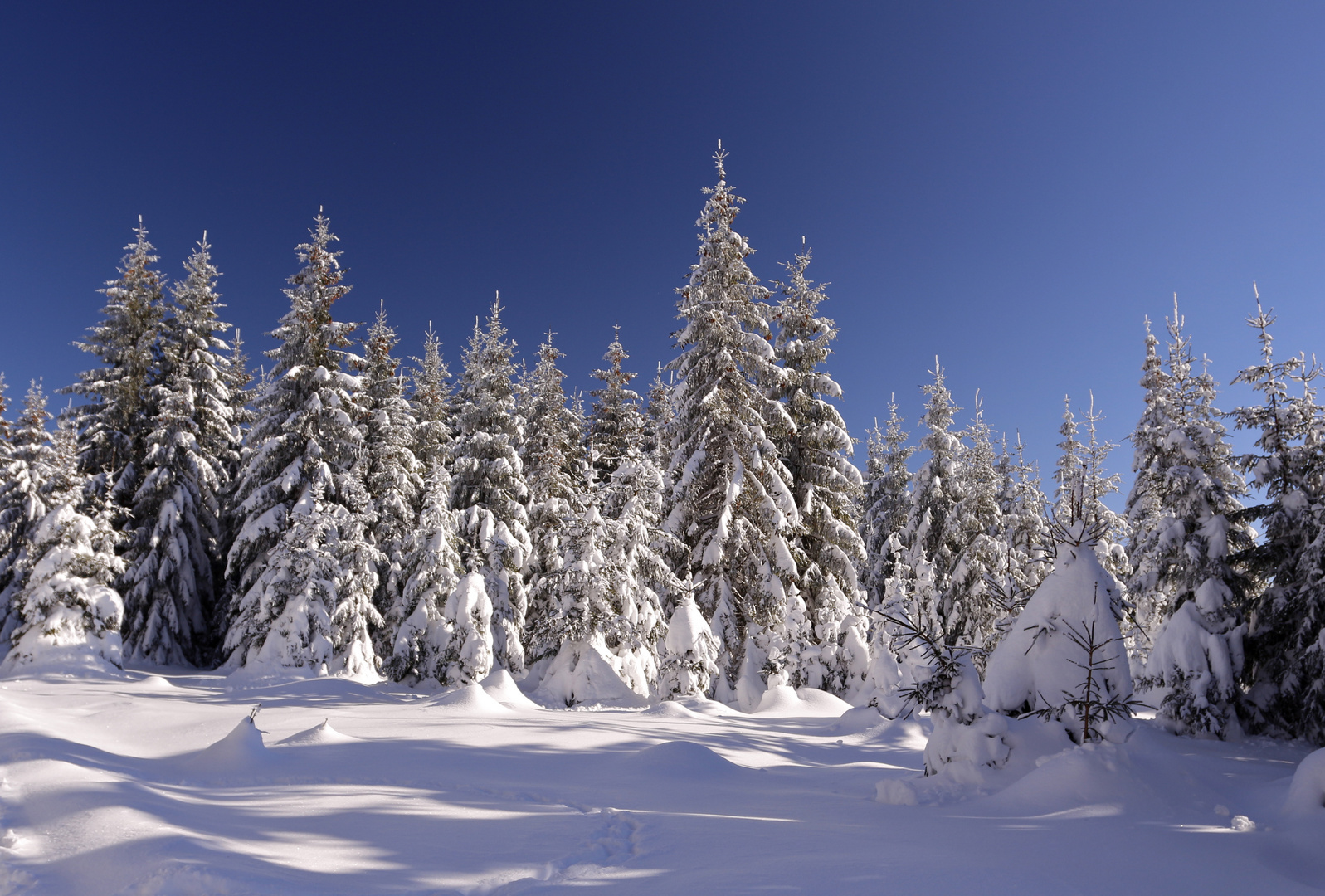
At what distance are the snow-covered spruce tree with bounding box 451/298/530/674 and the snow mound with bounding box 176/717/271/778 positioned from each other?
38.7 ft

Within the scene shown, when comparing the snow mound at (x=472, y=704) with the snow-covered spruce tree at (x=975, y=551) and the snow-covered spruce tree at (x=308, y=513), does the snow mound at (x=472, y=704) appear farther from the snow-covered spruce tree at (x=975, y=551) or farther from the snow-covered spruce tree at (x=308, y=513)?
the snow-covered spruce tree at (x=975, y=551)

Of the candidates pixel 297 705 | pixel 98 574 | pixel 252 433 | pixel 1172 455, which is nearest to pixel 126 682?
pixel 98 574

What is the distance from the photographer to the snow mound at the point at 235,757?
7.89 meters

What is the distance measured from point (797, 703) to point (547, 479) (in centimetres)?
1148

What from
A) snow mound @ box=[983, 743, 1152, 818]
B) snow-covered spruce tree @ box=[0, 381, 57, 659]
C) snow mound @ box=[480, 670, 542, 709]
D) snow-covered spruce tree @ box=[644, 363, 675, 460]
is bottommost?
snow mound @ box=[480, 670, 542, 709]

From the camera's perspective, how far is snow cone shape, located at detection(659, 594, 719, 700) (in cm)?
1723

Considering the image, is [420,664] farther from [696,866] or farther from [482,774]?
[696,866]

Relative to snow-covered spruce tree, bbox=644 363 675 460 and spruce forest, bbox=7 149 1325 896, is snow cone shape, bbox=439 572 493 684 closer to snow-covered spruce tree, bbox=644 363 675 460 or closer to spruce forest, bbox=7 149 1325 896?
spruce forest, bbox=7 149 1325 896

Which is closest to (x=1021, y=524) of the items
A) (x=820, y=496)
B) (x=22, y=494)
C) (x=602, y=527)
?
(x=820, y=496)

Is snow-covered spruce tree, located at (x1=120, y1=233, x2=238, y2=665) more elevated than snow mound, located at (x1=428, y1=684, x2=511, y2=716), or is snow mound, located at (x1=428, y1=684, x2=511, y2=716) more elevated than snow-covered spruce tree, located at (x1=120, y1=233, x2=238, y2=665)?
snow-covered spruce tree, located at (x1=120, y1=233, x2=238, y2=665)

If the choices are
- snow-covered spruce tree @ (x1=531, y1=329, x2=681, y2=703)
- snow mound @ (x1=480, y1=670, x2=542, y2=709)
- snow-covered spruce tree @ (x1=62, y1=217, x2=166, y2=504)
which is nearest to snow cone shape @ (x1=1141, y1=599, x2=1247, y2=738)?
snow-covered spruce tree @ (x1=531, y1=329, x2=681, y2=703)

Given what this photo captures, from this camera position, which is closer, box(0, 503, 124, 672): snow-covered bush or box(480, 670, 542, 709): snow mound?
box(480, 670, 542, 709): snow mound

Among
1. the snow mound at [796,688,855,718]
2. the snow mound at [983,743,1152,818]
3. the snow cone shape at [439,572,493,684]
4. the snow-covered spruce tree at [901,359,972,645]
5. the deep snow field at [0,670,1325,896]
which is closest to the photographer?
the deep snow field at [0,670,1325,896]

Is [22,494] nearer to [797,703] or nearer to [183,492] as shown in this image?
[183,492]
